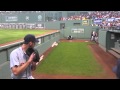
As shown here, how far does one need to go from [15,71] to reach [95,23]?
3365 centimetres

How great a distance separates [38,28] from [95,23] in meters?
15.0

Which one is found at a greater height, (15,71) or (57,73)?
(15,71)

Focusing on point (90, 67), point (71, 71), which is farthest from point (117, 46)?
point (71, 71)

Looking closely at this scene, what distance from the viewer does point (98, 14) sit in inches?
1580

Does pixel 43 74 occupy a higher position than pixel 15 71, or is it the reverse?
pixel 15 71

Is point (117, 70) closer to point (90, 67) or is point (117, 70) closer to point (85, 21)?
point (90, 67)

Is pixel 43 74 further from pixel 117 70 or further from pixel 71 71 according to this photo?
pixel 117 70

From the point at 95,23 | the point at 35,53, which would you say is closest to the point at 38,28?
the point at 95,23

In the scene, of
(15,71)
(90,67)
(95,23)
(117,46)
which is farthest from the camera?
(95,23)

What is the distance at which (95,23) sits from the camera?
36312mm

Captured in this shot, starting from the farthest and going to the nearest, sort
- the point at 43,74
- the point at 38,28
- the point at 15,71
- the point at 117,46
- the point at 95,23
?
the point at 38,28 → the point at 95,23 → the point at 117,46 → the point at 43,74 → the point at 15,71

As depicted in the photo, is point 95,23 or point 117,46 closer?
point 117,46
